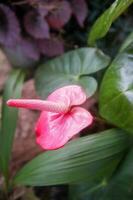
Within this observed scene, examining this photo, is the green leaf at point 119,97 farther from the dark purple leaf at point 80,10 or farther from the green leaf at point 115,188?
the dark purple leaf at point 80,10

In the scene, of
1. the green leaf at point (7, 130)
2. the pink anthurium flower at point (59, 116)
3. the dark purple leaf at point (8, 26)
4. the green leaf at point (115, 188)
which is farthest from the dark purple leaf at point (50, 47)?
the pink anthurium flower at point (59, 116)

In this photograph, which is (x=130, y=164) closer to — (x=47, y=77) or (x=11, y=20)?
(x=47, y=77)

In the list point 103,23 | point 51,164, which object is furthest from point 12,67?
point 103,23

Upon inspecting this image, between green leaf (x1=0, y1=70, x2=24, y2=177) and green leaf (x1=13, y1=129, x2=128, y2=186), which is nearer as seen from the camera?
green leaf (x1=13, y1=129, x2=128, y2=186)

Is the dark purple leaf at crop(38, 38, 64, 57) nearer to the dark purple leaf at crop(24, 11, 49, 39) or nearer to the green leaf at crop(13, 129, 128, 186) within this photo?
the dark purple leaf at crop(24, 11, 49, 39)

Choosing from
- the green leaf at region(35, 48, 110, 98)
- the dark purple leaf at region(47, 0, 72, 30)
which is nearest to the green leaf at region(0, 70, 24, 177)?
the green leaf at region(35, 48, 110, 98)
